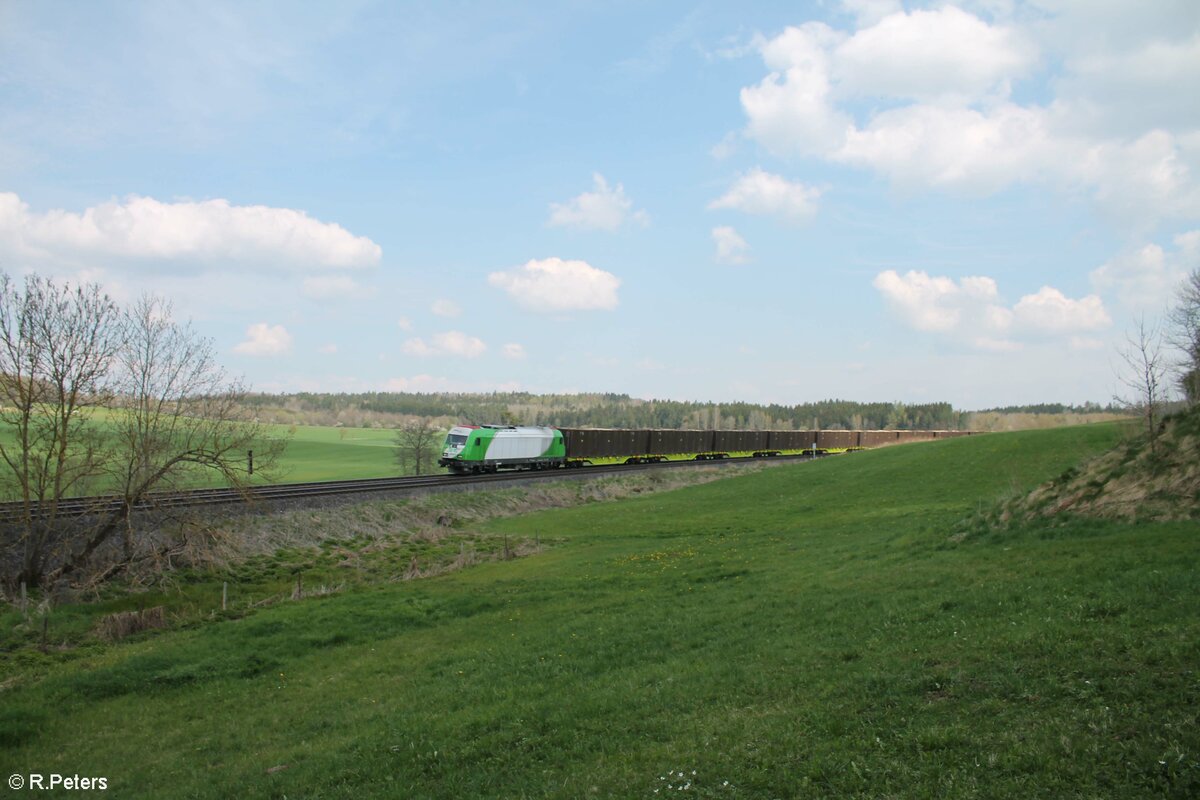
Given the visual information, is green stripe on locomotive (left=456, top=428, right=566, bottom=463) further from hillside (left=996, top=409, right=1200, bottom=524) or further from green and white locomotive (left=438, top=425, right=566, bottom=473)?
hillside (left=996, top=409, right=1200, bottom=524)

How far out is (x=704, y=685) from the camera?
1038 cm

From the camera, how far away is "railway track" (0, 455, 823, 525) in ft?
A: 82.7

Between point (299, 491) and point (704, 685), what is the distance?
3037 cm

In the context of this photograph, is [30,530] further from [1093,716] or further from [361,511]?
[1093,716]

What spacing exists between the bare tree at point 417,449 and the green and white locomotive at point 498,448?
68.8 feet

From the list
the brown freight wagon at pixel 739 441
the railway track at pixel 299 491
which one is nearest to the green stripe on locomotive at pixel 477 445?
the railway track at pixel 299 491

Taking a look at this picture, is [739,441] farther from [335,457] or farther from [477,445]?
[335,457]

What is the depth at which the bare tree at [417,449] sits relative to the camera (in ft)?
247

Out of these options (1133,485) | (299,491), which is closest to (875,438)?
(299,491)

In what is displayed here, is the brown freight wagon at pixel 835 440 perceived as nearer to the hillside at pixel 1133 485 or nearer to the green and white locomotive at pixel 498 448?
the green and white locomotive at pixel 498 448

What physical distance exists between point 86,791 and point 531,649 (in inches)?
288

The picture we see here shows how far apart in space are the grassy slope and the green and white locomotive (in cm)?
2920

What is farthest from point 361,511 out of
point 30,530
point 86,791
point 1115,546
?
point 1115,546

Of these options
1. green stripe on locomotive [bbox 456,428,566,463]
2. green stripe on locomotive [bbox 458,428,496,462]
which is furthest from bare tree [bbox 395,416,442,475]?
green stripe on locomotive [bbox 458,428,496,462]
